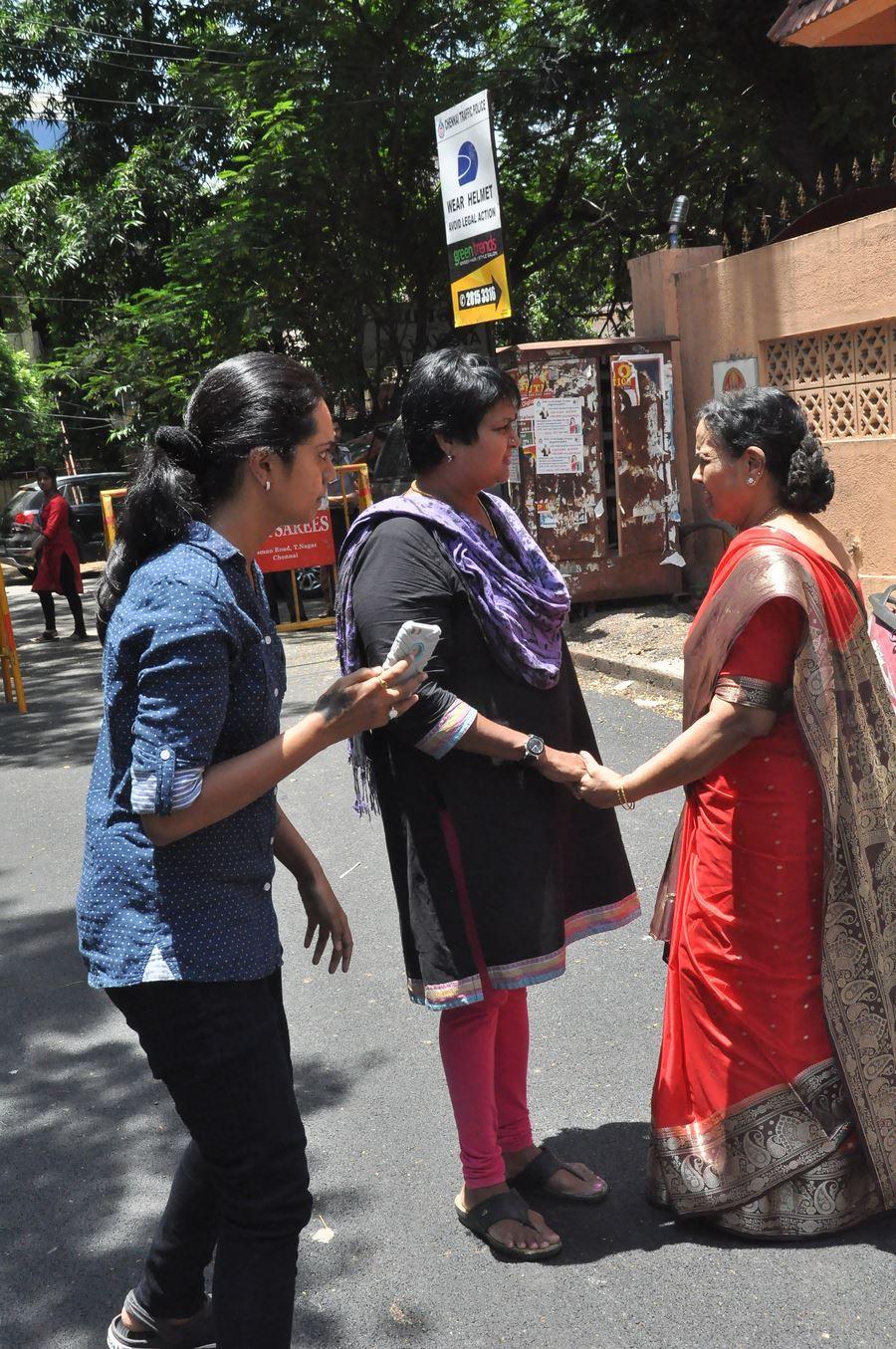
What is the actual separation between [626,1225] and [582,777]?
1.04 meters

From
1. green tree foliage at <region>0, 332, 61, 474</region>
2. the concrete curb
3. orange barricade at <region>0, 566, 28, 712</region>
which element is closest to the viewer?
the concrete curb

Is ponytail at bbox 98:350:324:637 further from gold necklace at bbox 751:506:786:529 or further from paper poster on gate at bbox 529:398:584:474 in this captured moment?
paper poster on gate at bbox 529:398:584:474

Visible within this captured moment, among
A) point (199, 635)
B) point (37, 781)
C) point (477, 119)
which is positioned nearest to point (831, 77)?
point (477, 119)

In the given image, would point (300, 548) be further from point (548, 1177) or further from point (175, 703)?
point (175, 703)

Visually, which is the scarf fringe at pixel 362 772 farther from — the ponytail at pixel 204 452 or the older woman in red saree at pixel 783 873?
the ponytail at pixel 204 452

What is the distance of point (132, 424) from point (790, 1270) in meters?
18.3

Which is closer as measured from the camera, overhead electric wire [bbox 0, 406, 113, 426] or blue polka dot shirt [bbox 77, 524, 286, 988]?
blue polka dot shirt [bbox 77, 524, 286, 988]

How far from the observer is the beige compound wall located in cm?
791

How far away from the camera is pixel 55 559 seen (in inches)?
551

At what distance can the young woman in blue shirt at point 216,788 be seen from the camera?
187cm

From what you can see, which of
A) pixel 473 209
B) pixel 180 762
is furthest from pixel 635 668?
pixel 180 762

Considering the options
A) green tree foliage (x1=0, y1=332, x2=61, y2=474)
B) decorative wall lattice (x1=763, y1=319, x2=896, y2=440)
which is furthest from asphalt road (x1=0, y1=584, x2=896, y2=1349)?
green tree foliage (x1=0, y1=332, x2=61, y2=474)

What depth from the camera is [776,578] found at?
2652 mm

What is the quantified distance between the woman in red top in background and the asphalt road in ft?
28.9
